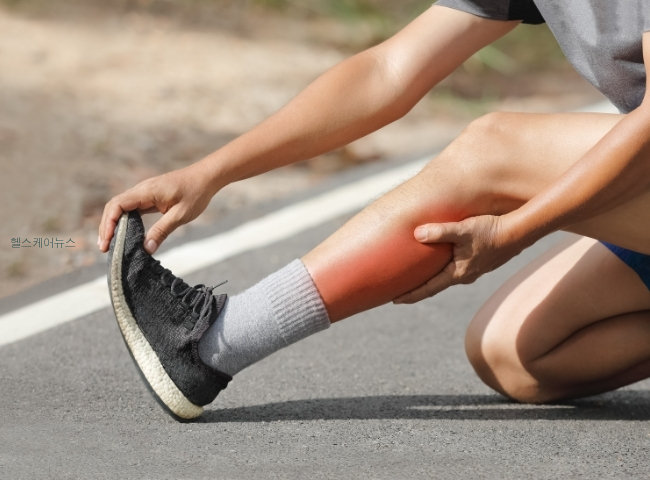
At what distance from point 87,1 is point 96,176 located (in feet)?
5.57

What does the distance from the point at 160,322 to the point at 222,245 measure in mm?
1381

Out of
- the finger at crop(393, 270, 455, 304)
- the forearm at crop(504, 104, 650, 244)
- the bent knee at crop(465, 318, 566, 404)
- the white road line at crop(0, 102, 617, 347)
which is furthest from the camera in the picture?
the white road line at crop(0, 102, 617, 347)

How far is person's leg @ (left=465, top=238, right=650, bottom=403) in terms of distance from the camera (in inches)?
74.7

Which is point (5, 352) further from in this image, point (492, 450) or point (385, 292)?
point (492, 450)

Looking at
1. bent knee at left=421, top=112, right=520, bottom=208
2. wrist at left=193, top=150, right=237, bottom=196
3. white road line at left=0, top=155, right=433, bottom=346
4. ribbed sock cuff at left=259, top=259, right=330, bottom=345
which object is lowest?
white road line at left=0, top=155, right=433, bottom=346

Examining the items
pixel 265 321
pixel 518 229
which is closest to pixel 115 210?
pixel 265 321

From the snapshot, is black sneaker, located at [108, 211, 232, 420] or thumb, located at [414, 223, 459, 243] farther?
black sneaker, located at [108, 211, 232, 420]

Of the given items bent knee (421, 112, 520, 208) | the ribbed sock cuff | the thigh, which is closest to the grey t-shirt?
the thigh

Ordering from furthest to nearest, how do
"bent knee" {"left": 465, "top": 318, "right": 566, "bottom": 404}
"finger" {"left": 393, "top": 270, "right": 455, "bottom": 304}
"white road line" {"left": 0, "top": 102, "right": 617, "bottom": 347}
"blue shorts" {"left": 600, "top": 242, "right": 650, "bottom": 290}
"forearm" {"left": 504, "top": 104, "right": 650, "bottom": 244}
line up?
"white road line" {"left": 0, "top": 102, "right": 617, "bottom": 347} → "bent knee" {"left": 465, "top": 318, "right": 566, "bottom": 404} → "blue shorts" {"left": 600, "top": 242, "right": 650, "bottom": 290} → "finger" {"left": 393, "top": 270, "right": 455, "bottom": 304} → "forearm" {"left": 504, "top": 104, "right": 650, "bottom": 244}

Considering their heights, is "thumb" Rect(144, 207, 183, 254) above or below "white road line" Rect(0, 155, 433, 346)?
above

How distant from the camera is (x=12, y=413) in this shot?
171 centimetres

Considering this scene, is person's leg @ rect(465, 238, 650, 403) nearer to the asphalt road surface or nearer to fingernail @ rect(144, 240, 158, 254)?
the asphalt road surface

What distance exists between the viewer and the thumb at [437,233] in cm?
152

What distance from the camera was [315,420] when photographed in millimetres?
1752
